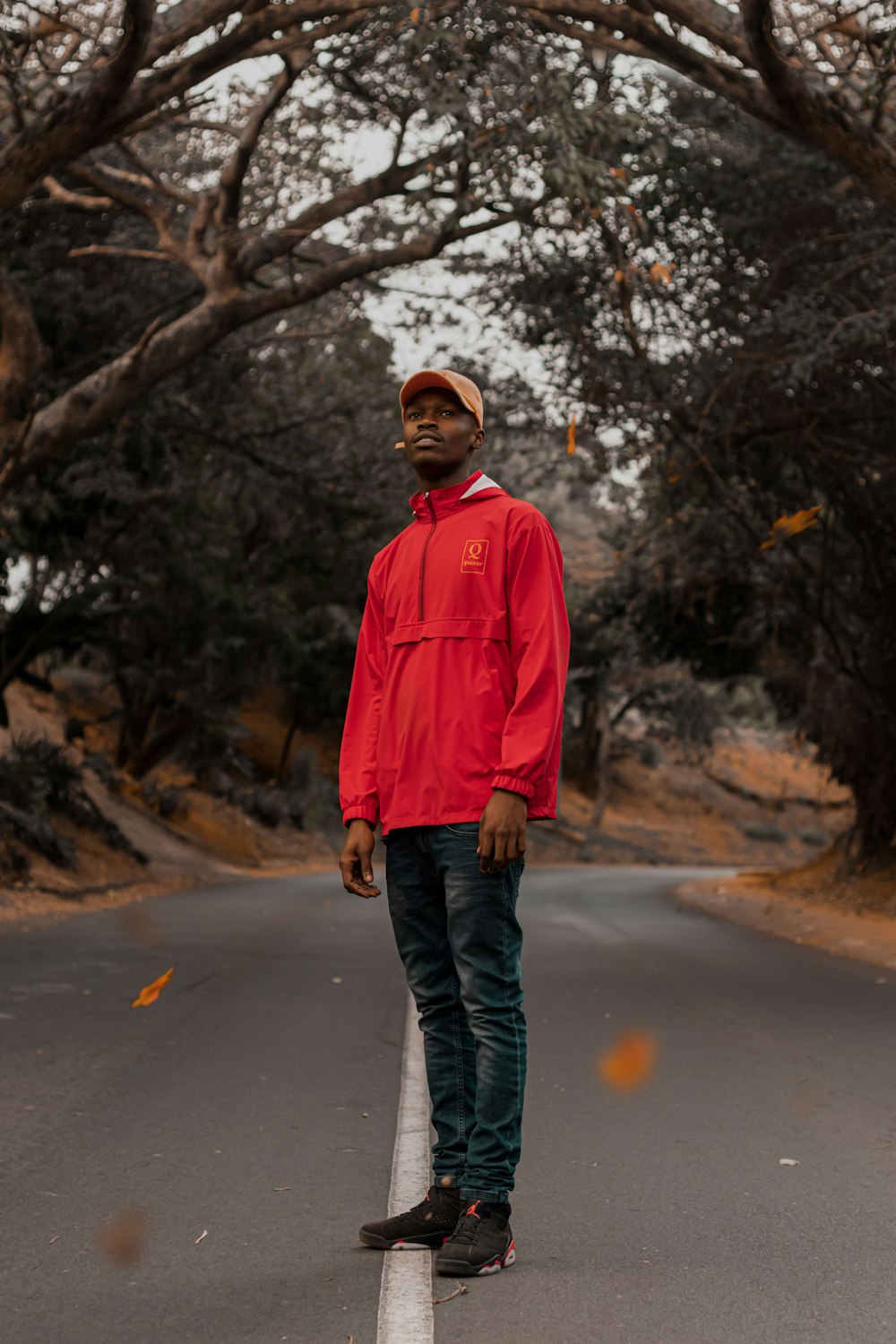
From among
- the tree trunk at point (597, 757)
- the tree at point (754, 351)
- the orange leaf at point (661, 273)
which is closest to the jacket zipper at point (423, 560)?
the tree at point (754, 351)

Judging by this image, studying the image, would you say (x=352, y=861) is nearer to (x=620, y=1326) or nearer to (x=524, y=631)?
(x=524, y=631)

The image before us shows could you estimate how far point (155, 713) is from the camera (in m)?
32.6

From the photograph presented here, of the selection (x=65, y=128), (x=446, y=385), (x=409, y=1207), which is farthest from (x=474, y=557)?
(x=65, y=128)

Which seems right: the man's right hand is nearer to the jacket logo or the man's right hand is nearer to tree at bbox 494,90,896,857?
the jacket logo

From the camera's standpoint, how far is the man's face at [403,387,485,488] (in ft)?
13.4

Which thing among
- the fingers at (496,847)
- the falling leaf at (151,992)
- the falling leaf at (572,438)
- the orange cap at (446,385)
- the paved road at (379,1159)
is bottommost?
the falling leaf at (151,992)

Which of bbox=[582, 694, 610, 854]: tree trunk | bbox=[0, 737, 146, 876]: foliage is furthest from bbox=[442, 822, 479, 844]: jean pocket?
bbox=[582, 694, 610, 854]: tree trunk

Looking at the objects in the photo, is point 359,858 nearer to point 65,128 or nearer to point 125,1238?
point 125,1238

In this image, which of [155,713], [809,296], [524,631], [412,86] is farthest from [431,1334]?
[155,713]

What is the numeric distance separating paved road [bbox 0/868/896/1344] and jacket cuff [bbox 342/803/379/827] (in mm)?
1204

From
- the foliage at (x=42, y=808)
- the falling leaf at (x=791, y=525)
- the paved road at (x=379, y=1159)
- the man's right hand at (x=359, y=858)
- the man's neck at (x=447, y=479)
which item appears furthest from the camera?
the foliage at (x=42, y=808)

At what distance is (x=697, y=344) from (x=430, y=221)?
4105mm

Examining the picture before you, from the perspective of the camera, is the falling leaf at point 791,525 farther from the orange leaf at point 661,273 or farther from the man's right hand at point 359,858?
the man's right hand at point 359,858

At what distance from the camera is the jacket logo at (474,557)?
3941 millimetres
